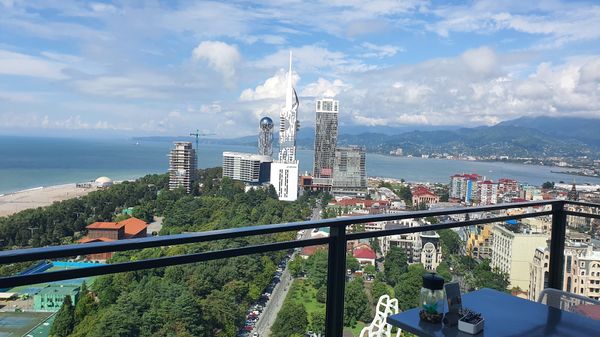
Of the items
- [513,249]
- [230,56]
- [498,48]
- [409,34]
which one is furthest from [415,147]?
[513,249]

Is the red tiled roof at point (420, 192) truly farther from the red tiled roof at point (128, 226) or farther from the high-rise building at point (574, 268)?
the high-rise building at point (574, 268)

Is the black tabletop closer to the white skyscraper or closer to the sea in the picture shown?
the sea

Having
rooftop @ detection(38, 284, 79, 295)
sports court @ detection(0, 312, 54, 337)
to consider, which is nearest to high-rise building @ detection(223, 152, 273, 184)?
sports court @ detection(0, 312, 54, 337)

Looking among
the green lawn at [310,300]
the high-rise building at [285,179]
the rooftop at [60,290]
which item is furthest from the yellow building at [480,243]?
the high-rise building at [285,179]

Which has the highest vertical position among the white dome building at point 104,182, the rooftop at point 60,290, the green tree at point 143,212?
the rooftop at point 60,290

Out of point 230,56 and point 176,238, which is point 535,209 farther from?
point 230,56

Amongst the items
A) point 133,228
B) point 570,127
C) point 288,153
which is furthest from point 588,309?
point 288,153
